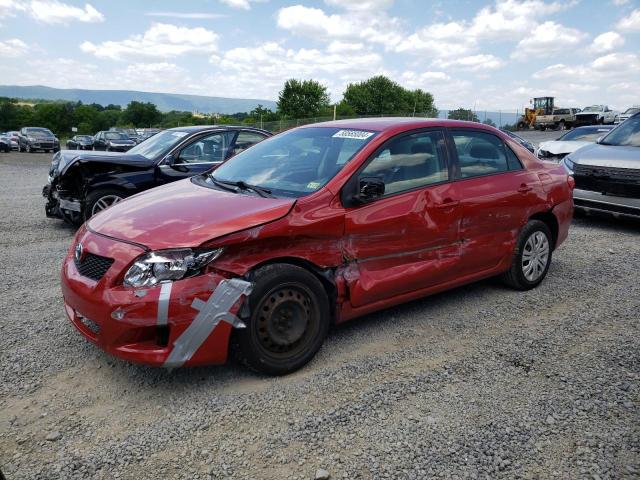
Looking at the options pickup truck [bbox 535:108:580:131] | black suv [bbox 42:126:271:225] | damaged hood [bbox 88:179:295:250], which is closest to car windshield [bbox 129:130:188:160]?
black suv [bbox 42:126:271:225]

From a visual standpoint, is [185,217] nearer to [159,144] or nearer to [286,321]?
[286,321]

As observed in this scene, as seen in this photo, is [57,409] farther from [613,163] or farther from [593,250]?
[613,163]

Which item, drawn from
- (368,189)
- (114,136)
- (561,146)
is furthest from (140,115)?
(368,189)

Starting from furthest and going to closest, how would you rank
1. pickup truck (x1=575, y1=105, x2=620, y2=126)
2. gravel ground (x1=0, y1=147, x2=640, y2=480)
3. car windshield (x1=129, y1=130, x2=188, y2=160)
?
Answer: pickup truck (x1=575, y1=105, x2=620, y2=126), car windshield (x1=129, y1=130, x2=188, y2=160), gravel ground (x1=0, y1=147, x2=640, y2=480)

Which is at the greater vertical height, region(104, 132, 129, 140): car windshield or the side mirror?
region(104, 132, 129, 140): car windshield

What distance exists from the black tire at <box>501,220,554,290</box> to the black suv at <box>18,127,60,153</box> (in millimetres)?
33568

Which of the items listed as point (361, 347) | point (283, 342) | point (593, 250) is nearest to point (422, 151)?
point (361, 347)

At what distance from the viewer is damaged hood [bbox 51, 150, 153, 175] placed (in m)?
7.55

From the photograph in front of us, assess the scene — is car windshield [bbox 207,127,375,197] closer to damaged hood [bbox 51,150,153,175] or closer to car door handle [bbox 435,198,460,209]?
car door handle [bbox 435,198,460,209]

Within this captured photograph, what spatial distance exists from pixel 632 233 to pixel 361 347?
5.96m

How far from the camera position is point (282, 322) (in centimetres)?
339

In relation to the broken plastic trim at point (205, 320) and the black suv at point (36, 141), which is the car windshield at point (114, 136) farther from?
the broken plastic trim at point (205, 320)

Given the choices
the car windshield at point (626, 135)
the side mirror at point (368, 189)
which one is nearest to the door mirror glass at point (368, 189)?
the side mirror at point (368, 189)

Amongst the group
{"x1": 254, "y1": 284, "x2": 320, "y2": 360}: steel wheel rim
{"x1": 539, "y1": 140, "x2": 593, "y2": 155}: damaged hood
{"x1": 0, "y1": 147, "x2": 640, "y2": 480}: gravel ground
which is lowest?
{"x1": 0, "y1": 147, "x2": 640, "y2": 480}: gravel ground
